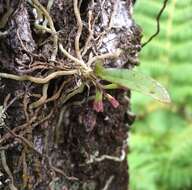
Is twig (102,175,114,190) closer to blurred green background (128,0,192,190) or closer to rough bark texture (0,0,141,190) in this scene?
rough bark texture (0,0,141,190)

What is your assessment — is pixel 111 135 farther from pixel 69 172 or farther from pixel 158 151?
pixel 158 151

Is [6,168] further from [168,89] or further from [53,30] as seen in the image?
[168,89]

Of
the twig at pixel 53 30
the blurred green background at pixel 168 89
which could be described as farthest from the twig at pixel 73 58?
the blurred green background at pixel 168 89

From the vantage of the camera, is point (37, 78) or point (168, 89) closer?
point (37, 78)

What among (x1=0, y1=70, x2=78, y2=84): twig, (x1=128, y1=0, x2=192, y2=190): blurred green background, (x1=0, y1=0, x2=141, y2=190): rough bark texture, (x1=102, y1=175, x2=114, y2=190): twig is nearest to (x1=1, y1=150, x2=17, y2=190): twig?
(x1=0, y1=0, x2=141, y2=190): rough bark texture

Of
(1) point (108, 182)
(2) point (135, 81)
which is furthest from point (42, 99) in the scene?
(1) point (108, 182)

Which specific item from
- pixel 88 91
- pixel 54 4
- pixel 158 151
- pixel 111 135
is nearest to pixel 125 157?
pixel 111 135

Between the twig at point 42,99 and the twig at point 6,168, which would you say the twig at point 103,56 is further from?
the twig at point 6,168
